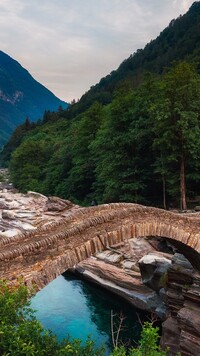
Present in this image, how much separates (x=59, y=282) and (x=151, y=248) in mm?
6431

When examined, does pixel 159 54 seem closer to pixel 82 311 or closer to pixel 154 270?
pixel 154 270

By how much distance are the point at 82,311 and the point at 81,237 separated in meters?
10.2

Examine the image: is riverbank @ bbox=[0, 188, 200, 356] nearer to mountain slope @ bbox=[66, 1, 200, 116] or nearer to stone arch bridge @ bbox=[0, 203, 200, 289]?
stone arch bridge @ bbox=[0, 203, 200, 289]

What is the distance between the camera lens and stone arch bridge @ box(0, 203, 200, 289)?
31.7ft

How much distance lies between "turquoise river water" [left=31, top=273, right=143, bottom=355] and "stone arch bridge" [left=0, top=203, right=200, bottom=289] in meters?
6.16

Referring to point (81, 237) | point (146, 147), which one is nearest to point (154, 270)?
point (81, 237)

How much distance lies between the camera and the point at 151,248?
24109 millimetres

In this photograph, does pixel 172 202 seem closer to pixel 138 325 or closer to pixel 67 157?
pixel 138 325

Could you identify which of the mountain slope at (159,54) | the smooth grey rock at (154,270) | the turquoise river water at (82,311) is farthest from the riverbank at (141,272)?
the mountain slope at (159,54)

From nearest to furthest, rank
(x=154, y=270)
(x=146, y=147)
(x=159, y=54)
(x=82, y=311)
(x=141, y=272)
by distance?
(x=154, y=270) → (x=141, y=272) → (x=82, y=311) → (x=146, y=147) → (x=159, y=54)

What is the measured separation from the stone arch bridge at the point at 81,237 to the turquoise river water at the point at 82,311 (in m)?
6.16

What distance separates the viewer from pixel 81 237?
10.9 meters

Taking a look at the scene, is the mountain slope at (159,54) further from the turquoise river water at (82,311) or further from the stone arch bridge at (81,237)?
the stone arch bridge at (81,237)

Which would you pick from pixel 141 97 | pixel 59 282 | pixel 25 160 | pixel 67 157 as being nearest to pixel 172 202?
pixel 141 97
